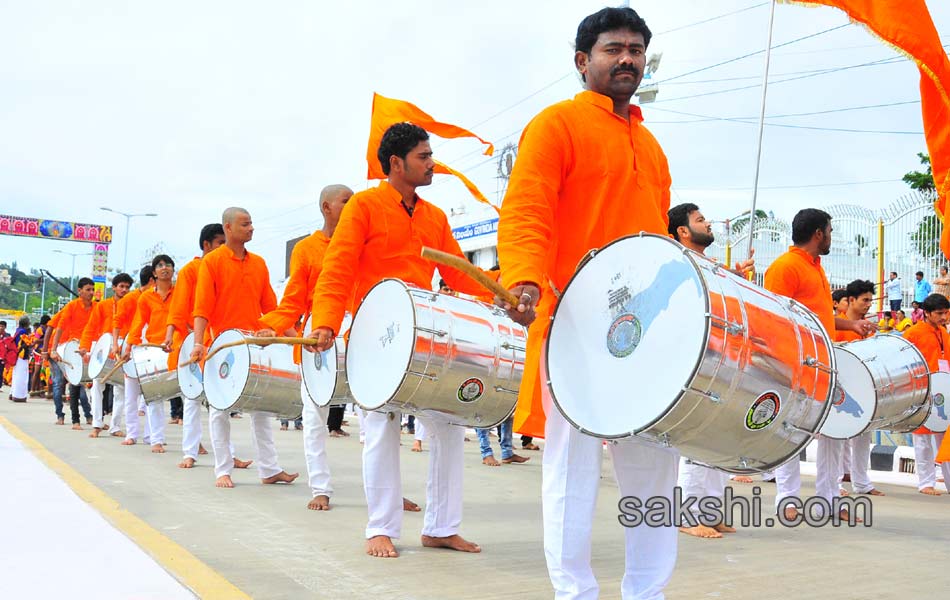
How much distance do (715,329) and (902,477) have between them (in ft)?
27.7

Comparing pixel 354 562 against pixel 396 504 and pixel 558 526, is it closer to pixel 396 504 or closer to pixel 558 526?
pixel 396 504

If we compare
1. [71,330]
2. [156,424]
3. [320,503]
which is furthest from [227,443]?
[71,330]

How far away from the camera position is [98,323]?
13.4 metres

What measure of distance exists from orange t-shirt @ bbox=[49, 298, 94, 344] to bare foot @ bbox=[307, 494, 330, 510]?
9.18 meters

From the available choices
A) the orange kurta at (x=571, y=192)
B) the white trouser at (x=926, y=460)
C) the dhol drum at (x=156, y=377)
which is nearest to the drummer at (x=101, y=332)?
the dhol drum at (x=156, y=377)

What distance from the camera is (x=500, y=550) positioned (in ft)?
16.5

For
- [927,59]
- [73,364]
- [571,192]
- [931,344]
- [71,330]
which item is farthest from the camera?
[71,330]

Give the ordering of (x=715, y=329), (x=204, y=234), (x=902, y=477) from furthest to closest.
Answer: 1. (x=902, y=477)
2. (x=204, y=234)
3. (x=715, y=329)

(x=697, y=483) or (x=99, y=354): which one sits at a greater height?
(x=99, y=354)

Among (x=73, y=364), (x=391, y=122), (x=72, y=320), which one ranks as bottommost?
(x=73, y=364)

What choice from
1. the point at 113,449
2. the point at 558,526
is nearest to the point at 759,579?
the point at 558,526

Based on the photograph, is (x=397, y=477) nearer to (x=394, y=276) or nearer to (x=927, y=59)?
(x=394, y=276)

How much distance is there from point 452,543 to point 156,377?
564 centimetres

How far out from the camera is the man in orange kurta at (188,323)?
848 cm
